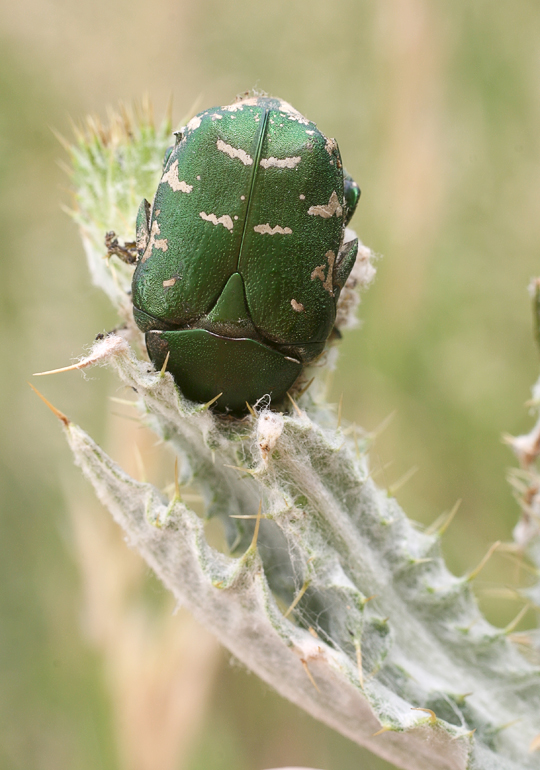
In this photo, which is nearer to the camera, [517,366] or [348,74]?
[517,366]

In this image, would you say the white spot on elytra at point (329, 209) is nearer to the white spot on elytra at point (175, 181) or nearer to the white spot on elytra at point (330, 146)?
the white spot on elytra at point (330, 146)

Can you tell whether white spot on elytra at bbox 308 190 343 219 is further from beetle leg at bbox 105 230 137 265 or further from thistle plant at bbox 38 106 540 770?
beetle leg at bbox 105 230 137 265

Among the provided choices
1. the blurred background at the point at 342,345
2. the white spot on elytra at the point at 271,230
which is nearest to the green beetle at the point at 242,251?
the white spot on elytra at the point at 271,230

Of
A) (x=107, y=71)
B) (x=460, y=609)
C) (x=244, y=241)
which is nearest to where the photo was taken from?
(x=244, y=241)

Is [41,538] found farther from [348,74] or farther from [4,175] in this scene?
[348,74]

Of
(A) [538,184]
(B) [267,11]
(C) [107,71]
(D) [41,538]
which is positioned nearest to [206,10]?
(B) [267,11]

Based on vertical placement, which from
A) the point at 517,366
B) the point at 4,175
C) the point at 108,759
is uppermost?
the point at 517,366
